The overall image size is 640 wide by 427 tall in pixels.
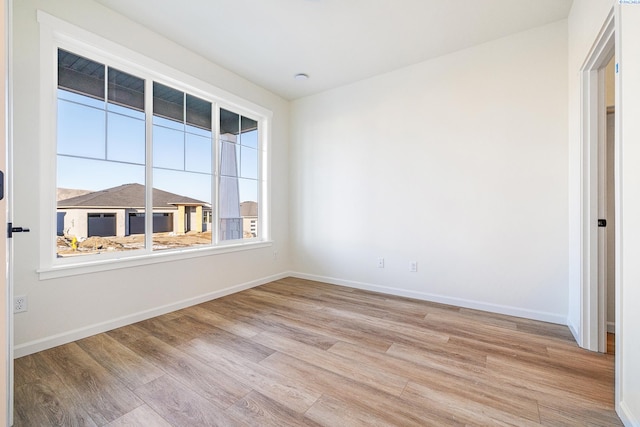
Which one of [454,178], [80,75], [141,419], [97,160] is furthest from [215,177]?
[454,178]

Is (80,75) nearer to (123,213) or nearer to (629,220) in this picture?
(123,213)

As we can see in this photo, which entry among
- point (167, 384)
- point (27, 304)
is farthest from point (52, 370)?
point (167, 384)

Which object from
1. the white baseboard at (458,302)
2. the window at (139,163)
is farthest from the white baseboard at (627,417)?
the window at (139,163)

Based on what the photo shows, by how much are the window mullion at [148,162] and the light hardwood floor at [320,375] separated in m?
0.84

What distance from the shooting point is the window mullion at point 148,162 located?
2.69 meters

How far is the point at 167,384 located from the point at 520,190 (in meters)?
3.26

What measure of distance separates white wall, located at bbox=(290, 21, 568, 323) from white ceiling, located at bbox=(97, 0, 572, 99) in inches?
10.2

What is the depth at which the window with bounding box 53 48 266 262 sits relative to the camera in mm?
2256

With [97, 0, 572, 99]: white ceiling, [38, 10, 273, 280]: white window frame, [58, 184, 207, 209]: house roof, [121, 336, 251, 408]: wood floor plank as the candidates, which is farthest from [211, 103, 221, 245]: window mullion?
[121, 336, 251, 408]: wood floor plank

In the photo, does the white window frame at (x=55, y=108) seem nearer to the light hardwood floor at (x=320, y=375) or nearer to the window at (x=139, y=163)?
the window at (x=139, y=163)

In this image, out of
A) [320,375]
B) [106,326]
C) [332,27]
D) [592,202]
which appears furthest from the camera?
[332,27]

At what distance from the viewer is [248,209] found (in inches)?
152

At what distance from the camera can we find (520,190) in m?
2.66

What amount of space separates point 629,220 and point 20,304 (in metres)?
3.66
